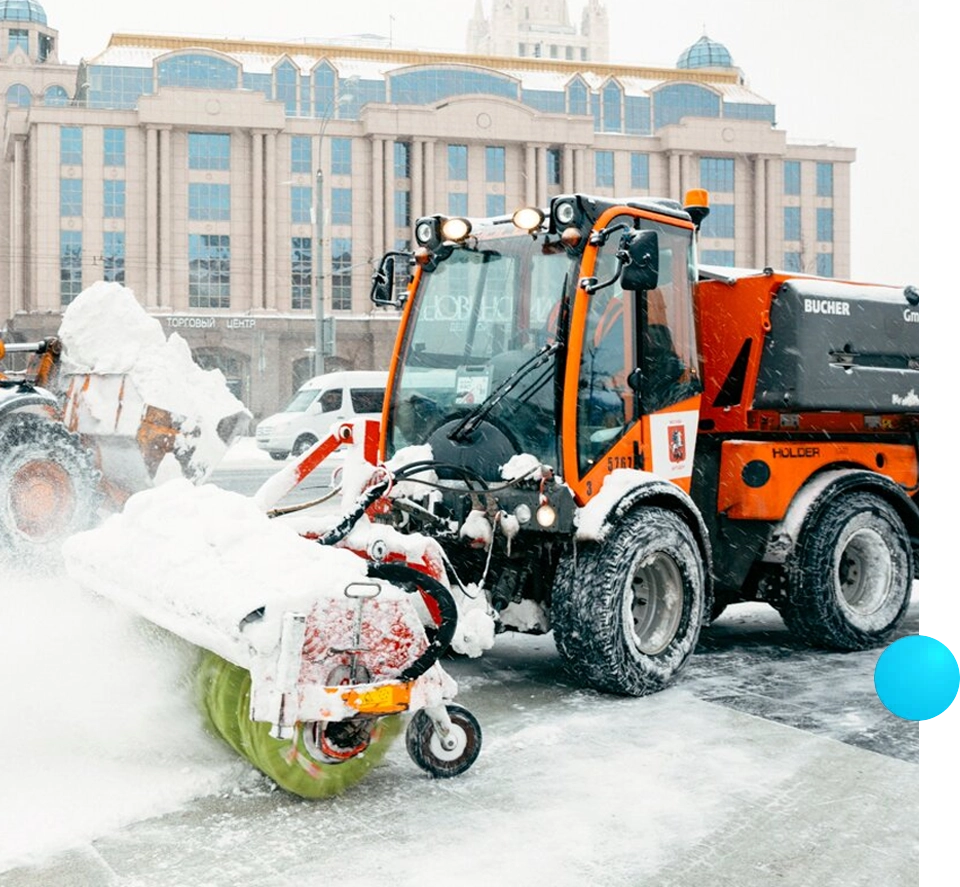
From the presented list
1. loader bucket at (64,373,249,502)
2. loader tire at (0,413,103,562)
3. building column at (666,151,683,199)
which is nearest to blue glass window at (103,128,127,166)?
building column at (666,151,683,199)

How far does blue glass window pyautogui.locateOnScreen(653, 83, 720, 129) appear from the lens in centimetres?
2255

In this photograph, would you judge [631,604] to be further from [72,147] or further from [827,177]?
[72,147]

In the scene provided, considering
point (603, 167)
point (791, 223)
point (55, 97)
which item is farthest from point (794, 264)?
point (603, 167)

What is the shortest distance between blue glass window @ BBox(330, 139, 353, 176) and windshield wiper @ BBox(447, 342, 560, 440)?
3083cm

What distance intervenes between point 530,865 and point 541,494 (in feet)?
5.48

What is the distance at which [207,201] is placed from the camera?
33312 millimetres

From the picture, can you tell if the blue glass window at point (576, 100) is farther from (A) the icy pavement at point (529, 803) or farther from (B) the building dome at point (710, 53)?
(B) the building dome at point (710, 53)

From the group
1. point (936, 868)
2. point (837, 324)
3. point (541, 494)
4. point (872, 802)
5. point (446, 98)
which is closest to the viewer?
point (936, 868)

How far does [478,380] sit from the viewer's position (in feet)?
15.8

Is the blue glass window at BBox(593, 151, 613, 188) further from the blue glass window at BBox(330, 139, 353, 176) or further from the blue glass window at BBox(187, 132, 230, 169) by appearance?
the blue glass window at BBox(187, 132, 230, 169)

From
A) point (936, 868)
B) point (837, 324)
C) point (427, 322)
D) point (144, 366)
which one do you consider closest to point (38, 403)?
point (144, 366)

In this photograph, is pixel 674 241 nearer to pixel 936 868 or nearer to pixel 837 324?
pixel 837 324

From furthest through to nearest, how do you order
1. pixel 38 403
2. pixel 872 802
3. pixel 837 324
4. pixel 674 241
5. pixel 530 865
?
1. pixel 38 403
2. pixel 837 324
3. pixel 674 241
4. pixel 872 802
5. pixel 530 865

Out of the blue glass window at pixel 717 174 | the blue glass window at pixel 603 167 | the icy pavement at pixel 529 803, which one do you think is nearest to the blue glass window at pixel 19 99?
the blue glass window at pixel 603 167
